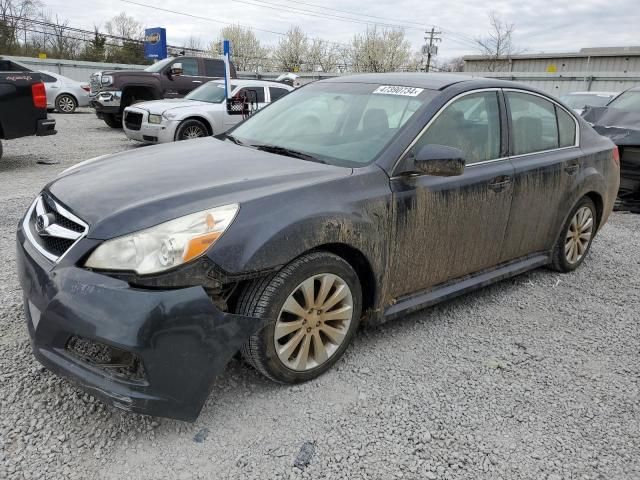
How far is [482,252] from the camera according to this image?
3.53 m

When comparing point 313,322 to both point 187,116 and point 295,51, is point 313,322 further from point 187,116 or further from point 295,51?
point 295,51

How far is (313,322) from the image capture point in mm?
2664

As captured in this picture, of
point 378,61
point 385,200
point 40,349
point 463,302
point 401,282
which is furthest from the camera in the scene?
point 378,61

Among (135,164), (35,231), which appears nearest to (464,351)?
(135,164)

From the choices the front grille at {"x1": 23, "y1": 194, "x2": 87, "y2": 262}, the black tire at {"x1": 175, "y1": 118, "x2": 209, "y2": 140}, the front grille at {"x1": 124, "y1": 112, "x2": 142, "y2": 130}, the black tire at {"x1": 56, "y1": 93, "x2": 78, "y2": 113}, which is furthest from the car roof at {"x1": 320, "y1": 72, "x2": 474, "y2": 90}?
the black tire at {"x1": 56, "y1": 93, "x2": 78, "y2": 113}

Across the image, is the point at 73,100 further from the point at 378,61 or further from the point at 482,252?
the point at 378,61

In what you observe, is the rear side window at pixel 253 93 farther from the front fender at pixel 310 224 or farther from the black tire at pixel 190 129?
the front fender at pixel 310 224

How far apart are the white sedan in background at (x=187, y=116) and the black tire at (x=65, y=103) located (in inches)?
369

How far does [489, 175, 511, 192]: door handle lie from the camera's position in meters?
3.42

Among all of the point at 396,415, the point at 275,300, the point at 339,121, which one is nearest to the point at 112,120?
the point at 339,121

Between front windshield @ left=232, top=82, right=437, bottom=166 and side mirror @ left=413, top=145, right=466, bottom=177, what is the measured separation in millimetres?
261

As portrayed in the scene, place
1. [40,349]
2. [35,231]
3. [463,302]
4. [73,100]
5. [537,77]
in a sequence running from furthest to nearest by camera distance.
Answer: [537,77] → [73,100] → [463,302] → [35,231] → [40,349]

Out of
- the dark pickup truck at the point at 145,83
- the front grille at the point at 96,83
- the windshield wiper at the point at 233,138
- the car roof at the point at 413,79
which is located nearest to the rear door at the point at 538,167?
the car roof at the point at 413,79

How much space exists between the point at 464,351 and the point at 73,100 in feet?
61.9
